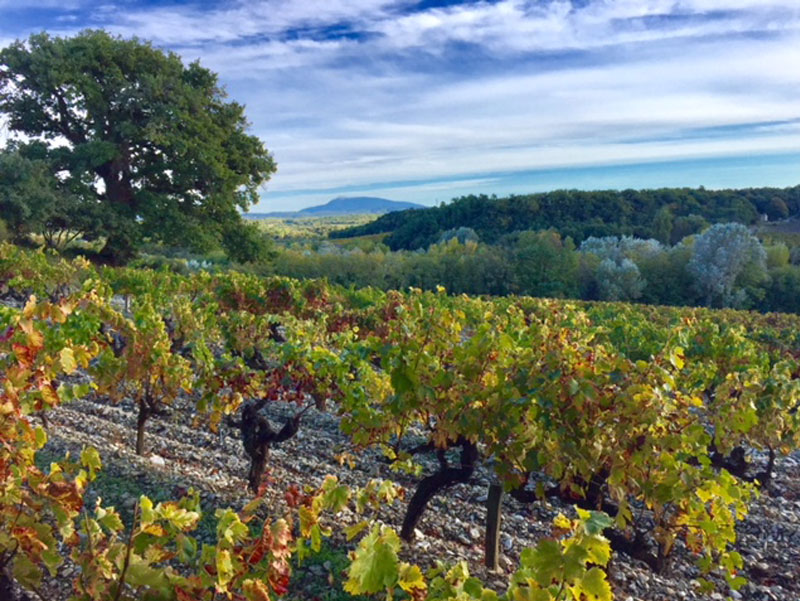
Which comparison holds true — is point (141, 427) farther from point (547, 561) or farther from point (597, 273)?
point (597, 273)

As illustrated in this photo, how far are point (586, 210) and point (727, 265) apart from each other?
120 feet

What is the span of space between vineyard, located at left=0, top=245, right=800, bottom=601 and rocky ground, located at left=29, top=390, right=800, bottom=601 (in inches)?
1.5

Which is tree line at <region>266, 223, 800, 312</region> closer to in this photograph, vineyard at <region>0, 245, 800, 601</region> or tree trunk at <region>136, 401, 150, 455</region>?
vineyard at <region>0, 245, 800, 601</region>

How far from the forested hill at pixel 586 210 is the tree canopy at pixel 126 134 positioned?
50.0 metres

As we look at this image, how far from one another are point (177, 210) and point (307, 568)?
2276 cm

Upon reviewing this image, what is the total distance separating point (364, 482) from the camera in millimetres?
7102

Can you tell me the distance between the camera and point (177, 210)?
982 inches

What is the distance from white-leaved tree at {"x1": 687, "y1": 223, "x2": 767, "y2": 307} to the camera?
4141 centimetres

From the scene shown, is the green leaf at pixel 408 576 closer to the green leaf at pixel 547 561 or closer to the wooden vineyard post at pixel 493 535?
the green leaf at pixel 547 561

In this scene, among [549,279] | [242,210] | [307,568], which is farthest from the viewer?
[549,279]

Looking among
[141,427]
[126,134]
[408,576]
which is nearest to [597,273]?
[126,134]

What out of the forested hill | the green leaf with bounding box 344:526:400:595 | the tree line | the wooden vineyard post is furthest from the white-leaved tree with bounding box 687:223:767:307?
the green leaf with bounding box 344:526:400:595

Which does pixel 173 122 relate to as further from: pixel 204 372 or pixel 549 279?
pixel 549 279

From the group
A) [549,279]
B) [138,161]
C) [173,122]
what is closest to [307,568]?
[173,122]
